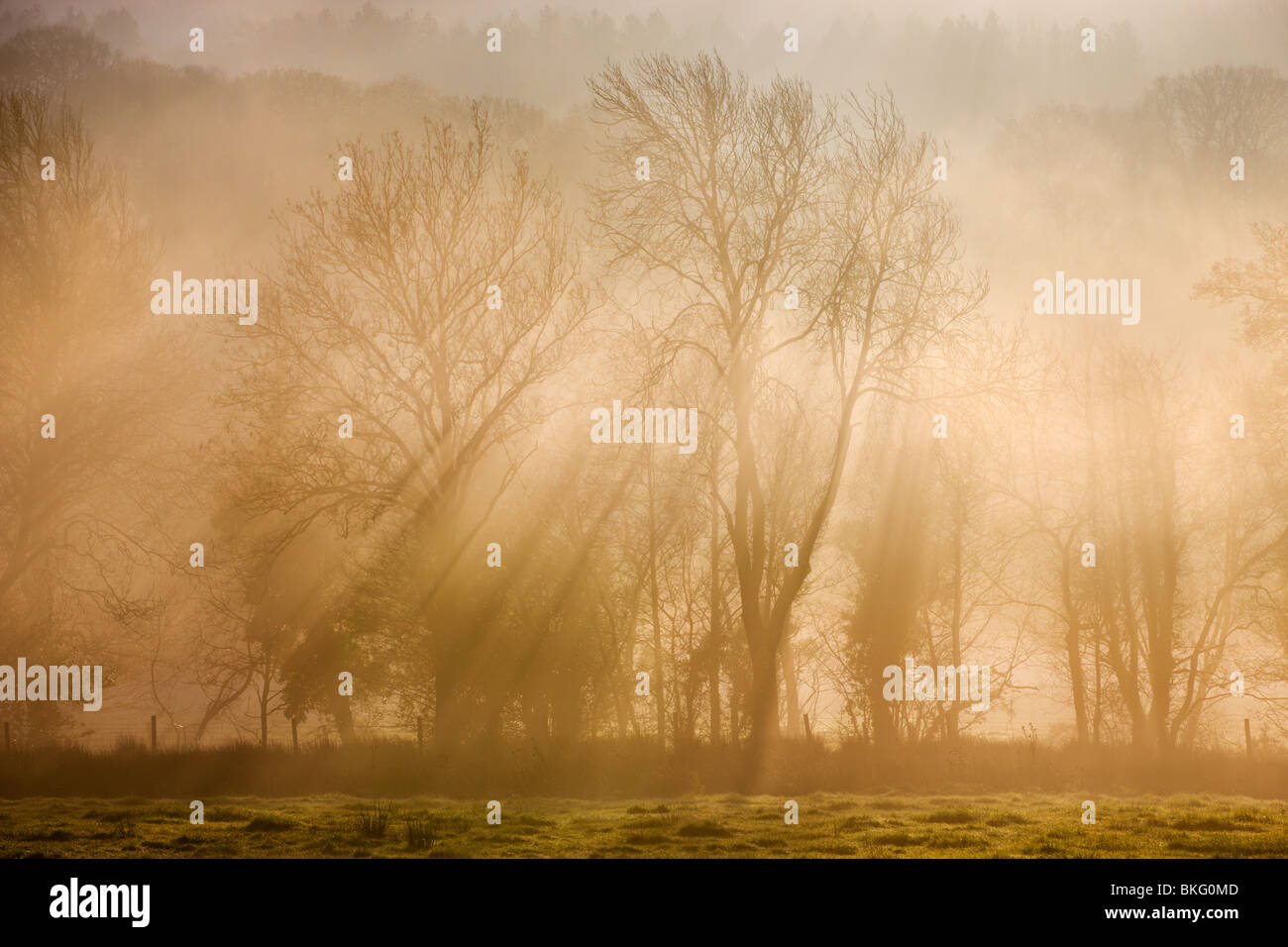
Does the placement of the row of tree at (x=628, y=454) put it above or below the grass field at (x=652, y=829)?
above

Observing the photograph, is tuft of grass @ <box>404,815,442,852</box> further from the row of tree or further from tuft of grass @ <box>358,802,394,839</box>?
the row of tree

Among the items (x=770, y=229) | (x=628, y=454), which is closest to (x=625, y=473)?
(x=628, y=454)

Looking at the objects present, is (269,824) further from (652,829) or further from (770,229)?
(770,229)

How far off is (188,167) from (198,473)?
2425cm

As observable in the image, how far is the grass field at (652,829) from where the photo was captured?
10703 millimetres

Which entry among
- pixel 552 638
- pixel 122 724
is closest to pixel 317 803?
pixel 552 638

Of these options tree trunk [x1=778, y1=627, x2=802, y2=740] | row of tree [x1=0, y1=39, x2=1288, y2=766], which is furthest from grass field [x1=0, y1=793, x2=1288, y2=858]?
tree trunk [x1=778, y1=627, x2=802, y2=740]

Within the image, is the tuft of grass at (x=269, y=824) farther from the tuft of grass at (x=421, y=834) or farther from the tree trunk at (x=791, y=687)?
the tree trunk at (x=791, y=687)

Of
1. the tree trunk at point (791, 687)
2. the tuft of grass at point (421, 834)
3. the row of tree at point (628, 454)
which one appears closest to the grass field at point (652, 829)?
the tuft of grass at point (421, 834)

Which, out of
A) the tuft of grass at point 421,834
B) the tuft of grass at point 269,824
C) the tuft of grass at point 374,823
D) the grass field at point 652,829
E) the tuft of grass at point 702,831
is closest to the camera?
the grass field at point 652,829

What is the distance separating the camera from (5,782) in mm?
18328

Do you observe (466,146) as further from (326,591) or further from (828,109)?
(326,591)

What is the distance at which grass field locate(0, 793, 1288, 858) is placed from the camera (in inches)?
421

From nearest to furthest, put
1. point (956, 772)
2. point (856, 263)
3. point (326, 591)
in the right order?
point (856, 263) < point (956, 772) < point (326, 591)
